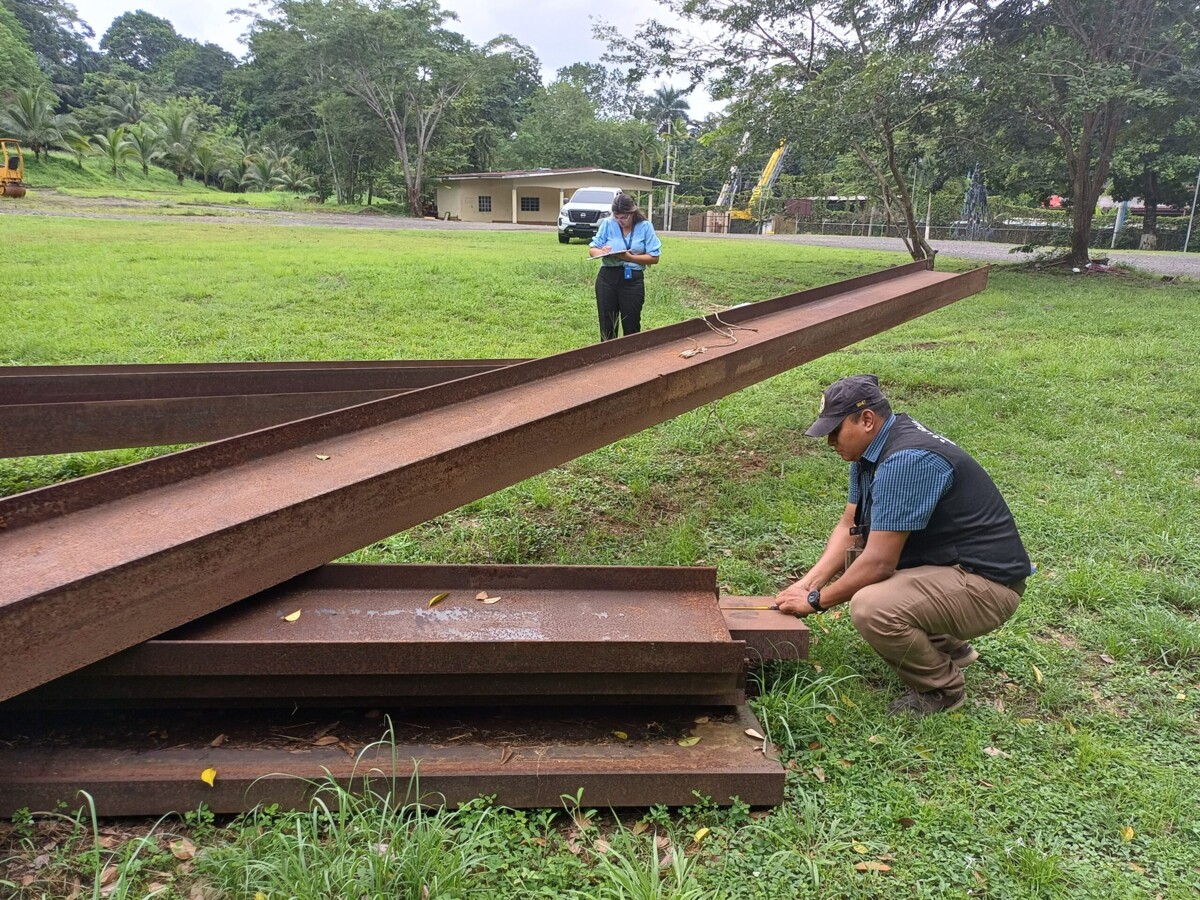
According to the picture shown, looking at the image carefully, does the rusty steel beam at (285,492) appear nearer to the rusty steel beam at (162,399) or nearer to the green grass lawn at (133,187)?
the rusty steel beam at (162,399)

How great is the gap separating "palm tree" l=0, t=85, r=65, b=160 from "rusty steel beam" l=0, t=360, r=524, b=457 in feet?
142

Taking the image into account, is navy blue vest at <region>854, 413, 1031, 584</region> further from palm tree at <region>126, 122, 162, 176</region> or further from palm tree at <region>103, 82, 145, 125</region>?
palm tree at <region>103, 82, 145, 125</region>

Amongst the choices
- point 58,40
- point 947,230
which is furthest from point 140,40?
point 947,230

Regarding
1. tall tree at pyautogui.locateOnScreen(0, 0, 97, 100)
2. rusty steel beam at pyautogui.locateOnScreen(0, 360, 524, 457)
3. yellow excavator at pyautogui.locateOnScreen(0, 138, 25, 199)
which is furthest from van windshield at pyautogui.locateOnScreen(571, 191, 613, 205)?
tall tree at pyautogui.locateOnScreen(0, 0, 97, 100)

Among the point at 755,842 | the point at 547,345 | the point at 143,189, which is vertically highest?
the point at 143,189

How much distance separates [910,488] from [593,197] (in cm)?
2024

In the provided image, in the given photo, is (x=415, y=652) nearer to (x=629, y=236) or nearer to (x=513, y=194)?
(x=629, y=236)

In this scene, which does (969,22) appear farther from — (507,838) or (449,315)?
(507,838)

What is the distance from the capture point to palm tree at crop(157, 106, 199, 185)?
44.5 meters

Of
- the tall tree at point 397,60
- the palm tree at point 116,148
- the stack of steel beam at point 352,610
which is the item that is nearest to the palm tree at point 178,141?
the palm tree at point 116,148

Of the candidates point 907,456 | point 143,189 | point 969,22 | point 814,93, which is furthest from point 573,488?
point 143,189

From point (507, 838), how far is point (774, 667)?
1213 millimetres

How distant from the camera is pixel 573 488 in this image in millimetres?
4977

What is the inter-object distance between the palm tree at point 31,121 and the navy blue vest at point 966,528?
46.1 meters
